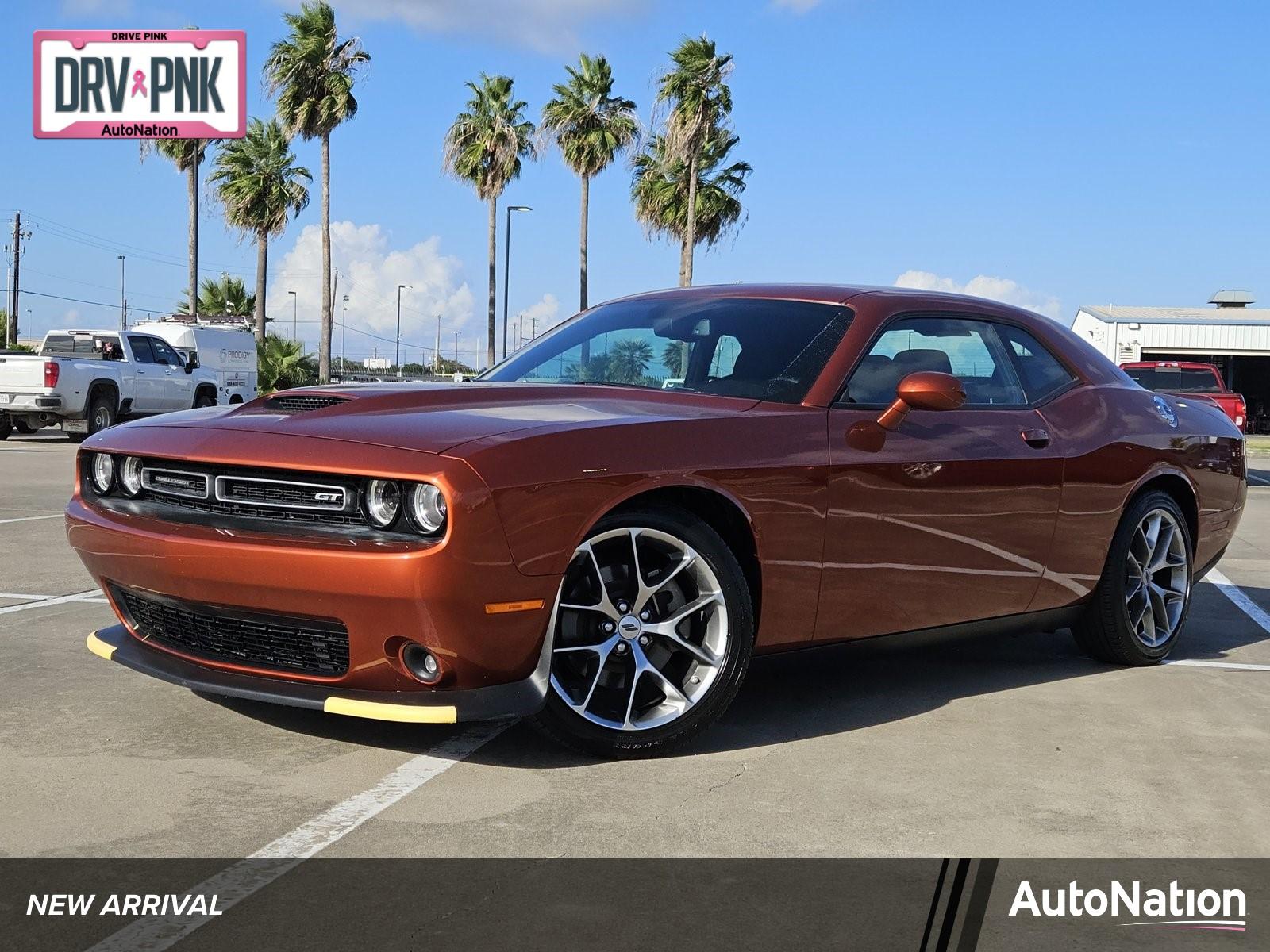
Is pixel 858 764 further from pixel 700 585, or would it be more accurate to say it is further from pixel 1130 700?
pixel 1130 700

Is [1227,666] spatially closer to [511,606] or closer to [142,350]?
[511,606]

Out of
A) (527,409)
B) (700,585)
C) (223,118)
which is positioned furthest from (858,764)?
(223,118)

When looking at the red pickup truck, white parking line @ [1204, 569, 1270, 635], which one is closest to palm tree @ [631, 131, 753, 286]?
the red pickup truck

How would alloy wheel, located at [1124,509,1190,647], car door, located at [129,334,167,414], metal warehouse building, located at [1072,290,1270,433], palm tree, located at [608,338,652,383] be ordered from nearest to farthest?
palm tree, located at [608,338,652,383], alloy wheel, located at [1124,509,1190,647], car door, located at [129,334,167,414], metal warehouse building, located at [1072,290,1270,433]

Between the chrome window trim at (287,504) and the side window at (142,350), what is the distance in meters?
21.0

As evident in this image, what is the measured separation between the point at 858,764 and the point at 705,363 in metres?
1.50

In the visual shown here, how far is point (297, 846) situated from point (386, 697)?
22.0 inches

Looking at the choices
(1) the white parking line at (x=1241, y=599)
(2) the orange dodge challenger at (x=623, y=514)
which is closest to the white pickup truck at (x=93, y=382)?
(1) the white parking line at (x=1241, y=599)

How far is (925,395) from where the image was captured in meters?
4.46

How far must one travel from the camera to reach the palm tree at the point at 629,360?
4.86 metres

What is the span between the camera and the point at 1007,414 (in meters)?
5.15

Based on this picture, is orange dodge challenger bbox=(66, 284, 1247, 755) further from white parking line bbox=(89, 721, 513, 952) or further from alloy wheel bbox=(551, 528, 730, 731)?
white parking line bbox=(89, 721, 513, 952)

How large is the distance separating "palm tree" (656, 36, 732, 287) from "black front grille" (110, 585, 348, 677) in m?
37.6

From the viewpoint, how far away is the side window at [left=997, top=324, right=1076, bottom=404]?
5410 millimetres
